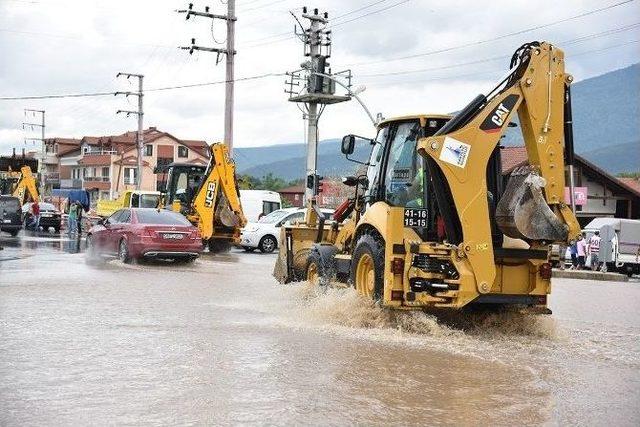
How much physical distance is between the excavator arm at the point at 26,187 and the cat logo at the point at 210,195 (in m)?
25.2

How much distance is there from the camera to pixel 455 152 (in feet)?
31.7

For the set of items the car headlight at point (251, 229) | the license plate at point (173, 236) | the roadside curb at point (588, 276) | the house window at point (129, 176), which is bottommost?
the roadside curb at point (588, 276)

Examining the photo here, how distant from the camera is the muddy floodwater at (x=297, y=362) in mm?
6449

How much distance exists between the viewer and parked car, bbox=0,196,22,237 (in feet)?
126

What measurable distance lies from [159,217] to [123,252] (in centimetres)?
136

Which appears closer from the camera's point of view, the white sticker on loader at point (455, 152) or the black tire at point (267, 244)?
the white sticker on loader at point (455, 152)

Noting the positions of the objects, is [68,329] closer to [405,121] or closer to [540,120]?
[405,121]

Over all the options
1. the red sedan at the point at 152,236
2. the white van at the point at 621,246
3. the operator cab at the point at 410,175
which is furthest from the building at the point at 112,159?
the operator cab at the point at 410,175

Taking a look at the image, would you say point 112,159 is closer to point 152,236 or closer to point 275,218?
point 275,218

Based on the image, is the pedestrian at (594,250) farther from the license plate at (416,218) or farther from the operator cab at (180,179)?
the license plate at (416,218)

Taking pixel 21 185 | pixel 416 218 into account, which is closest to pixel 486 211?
→ pixel 416 218

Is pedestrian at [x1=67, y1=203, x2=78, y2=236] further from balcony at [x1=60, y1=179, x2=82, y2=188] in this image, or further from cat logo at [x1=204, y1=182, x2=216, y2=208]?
balcony at [x1=60, y1=179, x2=82, y2=188]

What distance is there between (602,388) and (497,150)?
3904 millimetres

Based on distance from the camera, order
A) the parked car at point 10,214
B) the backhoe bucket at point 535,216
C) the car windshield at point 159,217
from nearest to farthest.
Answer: the backhoe bucket at point 535,216, the car windshield at point 159,217, the parked car at point 10,214
